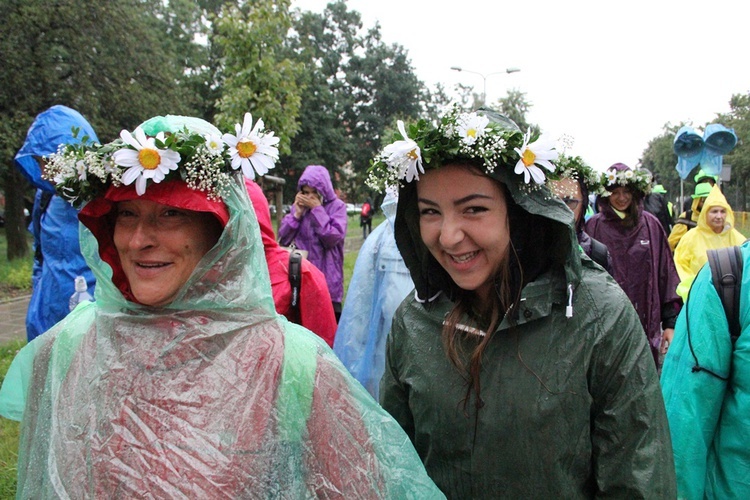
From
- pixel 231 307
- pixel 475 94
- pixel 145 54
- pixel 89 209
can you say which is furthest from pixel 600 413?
pixel 475 94

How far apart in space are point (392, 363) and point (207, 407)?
64 cm

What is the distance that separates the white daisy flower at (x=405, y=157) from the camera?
161 centimetres

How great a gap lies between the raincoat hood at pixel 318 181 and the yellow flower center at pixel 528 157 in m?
3.94

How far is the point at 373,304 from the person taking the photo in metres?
3.59

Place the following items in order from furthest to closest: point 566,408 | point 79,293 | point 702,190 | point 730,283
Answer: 1. point 702,190
2. point 79,293
3. point 730,283
4. point 566,408

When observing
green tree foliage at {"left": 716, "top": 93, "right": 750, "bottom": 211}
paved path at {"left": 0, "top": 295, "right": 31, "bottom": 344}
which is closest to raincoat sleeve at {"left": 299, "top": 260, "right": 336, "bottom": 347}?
paved path at {"left": 0, "top": 295, "right": 31, "bottom": 344}

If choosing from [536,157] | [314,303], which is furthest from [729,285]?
[314,303]

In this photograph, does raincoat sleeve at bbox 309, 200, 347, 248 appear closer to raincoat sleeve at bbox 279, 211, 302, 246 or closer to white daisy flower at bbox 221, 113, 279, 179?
raincoat sleeve at bbox 279, 211, 302, 246

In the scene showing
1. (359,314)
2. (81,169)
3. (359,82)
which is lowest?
(359,314)

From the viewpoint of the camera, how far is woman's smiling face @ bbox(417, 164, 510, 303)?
158cm

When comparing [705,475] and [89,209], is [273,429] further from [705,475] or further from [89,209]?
[705,475]

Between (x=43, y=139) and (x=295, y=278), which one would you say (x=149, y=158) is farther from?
(x=43, y=139)

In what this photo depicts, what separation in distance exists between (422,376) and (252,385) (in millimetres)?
528

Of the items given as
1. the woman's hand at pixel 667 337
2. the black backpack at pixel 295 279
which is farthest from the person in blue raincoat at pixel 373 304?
the woman's hand at pixel 667 337
